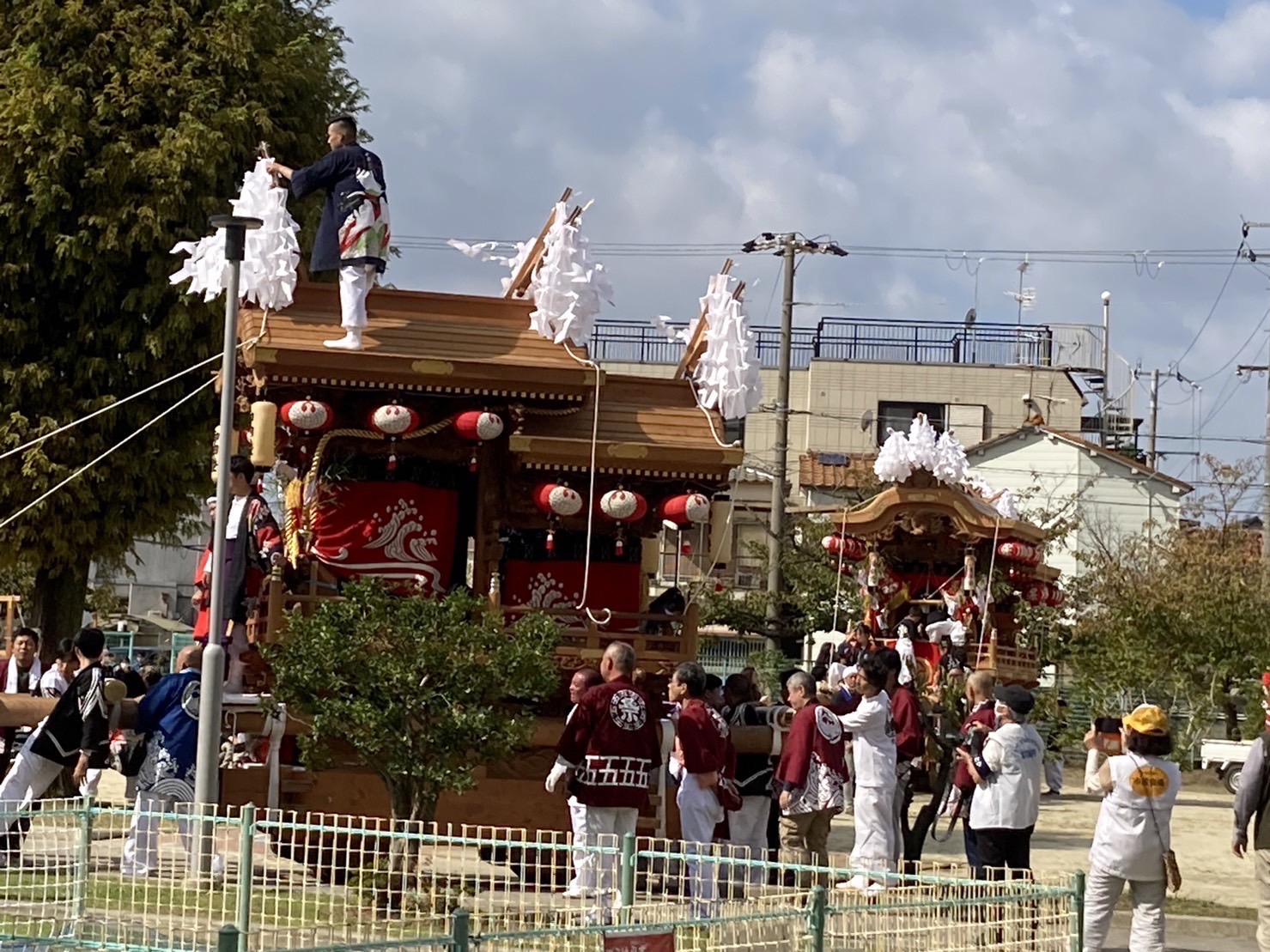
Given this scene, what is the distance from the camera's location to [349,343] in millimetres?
16281

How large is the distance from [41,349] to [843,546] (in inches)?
459

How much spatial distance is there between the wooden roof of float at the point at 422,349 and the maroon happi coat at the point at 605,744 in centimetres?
435

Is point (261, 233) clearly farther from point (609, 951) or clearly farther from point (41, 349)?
point (609, 951)

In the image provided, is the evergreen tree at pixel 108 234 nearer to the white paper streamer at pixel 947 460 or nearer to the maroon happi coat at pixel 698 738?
the white paper streamer at pixel 947 460

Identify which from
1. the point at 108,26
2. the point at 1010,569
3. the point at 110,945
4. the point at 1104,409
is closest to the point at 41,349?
the point at 108,26

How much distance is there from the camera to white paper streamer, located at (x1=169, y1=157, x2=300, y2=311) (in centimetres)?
1636

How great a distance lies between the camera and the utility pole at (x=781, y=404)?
37.1 m

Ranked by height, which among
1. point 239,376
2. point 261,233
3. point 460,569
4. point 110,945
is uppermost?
point 261,233

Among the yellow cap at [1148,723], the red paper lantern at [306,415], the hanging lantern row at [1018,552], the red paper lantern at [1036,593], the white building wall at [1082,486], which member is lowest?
the yellow cap at [1148,723]

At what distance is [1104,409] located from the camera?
57.8 m

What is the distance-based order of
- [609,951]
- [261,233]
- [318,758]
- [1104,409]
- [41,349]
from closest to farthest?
[609,951]
[318,758]
[261,233]
[41,349]
[1104,409]

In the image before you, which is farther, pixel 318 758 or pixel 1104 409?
pixel 1104 409

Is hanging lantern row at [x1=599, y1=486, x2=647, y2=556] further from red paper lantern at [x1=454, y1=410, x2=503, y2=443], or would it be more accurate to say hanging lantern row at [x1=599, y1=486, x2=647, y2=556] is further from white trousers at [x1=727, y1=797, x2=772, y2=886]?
white trousers at [x1=727, y1=797, x2=772, y2=886]

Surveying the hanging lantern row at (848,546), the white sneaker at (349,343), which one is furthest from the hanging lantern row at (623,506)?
the hanging lantern row at (848,546)
